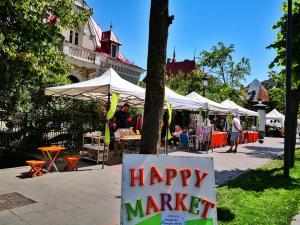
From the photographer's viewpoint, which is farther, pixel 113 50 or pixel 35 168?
pixel 113 50

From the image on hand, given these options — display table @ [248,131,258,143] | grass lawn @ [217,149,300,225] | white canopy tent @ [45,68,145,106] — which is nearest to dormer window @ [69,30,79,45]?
white canopy tent @ [45,68,145,106]

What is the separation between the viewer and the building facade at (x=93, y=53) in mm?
21984

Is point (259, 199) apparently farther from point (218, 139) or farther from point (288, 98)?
point (218, 139)

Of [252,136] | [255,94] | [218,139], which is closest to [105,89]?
[218,139]

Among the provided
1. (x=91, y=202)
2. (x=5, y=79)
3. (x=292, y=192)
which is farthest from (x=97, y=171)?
(x=292, y=192)

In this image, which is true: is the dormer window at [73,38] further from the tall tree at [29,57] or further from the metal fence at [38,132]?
the metal fence at [38,132]

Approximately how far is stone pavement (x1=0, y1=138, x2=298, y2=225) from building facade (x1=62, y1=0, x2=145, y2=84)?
513 inches

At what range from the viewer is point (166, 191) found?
3.80 meters

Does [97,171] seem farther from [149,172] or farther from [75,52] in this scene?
[75,52]

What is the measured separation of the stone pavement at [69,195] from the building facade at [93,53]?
13041 mm

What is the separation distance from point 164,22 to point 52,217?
3.41 meters

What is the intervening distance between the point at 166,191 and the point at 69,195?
3320 millimetres

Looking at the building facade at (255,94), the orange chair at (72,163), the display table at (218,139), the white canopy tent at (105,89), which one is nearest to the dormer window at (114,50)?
the display table at (218,139)

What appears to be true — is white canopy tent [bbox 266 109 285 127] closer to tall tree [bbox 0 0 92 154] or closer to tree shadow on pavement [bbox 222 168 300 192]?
tree shadow on pavement [bbox 222 168 300 192]
